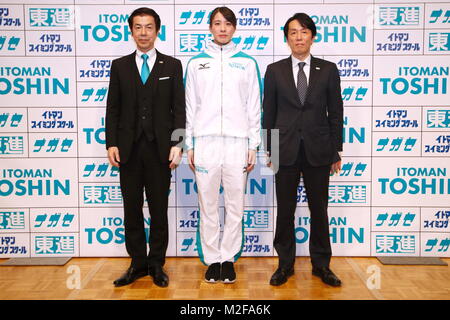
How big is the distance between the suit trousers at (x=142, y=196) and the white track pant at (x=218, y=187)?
0.28 m

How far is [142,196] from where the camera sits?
3.45 m

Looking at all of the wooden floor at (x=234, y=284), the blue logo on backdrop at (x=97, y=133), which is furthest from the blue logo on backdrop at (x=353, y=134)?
the blue logo on backdrop at (x=97, y=133)

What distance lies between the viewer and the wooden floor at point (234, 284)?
3.23 metres

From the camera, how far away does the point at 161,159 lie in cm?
336

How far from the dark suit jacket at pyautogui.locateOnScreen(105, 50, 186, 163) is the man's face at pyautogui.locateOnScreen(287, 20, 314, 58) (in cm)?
88

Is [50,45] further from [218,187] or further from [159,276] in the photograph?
[159,276]

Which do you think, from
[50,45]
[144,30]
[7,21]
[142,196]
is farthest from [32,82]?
[142,196]

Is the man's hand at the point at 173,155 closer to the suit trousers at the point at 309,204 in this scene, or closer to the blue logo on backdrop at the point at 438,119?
the suit trousers at the point at 309,204

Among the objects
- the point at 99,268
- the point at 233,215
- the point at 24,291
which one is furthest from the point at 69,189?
the point at 233,215

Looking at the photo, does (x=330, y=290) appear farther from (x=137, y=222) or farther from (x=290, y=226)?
(x=137, y=222)

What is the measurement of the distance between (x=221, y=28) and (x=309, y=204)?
147 centimetres

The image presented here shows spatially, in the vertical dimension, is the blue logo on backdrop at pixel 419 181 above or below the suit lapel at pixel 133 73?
below

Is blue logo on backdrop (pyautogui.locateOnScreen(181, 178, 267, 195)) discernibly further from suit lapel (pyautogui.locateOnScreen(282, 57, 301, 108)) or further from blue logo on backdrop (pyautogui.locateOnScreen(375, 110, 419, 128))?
blue logo on backdrop (pyautogui.locateOnScreen(375, 110, 419, 128))

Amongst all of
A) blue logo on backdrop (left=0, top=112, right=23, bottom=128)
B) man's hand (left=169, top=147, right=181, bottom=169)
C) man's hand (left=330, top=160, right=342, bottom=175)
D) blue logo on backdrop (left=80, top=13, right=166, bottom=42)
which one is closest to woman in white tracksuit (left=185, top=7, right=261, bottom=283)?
man's hand (left=169, top=147, right=181, bottom=169)
